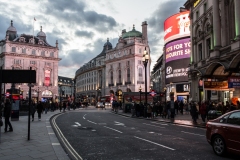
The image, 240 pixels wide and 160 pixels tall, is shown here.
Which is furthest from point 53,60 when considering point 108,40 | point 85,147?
point 85,147

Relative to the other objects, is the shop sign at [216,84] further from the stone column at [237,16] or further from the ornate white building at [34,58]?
the ornate white building at [34,58]

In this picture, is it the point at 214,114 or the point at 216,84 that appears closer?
the point at 214,114

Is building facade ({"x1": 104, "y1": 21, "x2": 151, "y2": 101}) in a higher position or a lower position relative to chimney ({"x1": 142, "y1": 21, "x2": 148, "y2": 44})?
lower

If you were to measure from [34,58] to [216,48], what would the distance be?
83.3 metres

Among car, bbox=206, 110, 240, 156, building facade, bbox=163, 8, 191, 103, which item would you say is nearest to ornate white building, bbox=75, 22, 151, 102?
building facade, bbox=163, 8, 191, 103

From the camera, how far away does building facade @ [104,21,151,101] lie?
309 ft

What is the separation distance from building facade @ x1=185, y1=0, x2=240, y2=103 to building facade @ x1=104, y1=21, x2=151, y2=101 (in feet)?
179

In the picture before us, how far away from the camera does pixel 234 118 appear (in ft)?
27.1

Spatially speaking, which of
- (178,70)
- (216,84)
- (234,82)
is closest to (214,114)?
(234,82)

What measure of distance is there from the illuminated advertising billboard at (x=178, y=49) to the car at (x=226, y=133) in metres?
51.4

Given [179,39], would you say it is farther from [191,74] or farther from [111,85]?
[111,85]

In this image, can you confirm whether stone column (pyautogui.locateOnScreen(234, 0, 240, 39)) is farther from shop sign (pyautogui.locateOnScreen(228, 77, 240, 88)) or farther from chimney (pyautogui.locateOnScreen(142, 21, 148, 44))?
chimney (pyautogui.locateOnScreen(142, 21, 148, 44))

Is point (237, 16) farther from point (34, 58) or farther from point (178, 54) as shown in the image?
point (34, 58)

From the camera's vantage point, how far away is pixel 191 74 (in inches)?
1476
